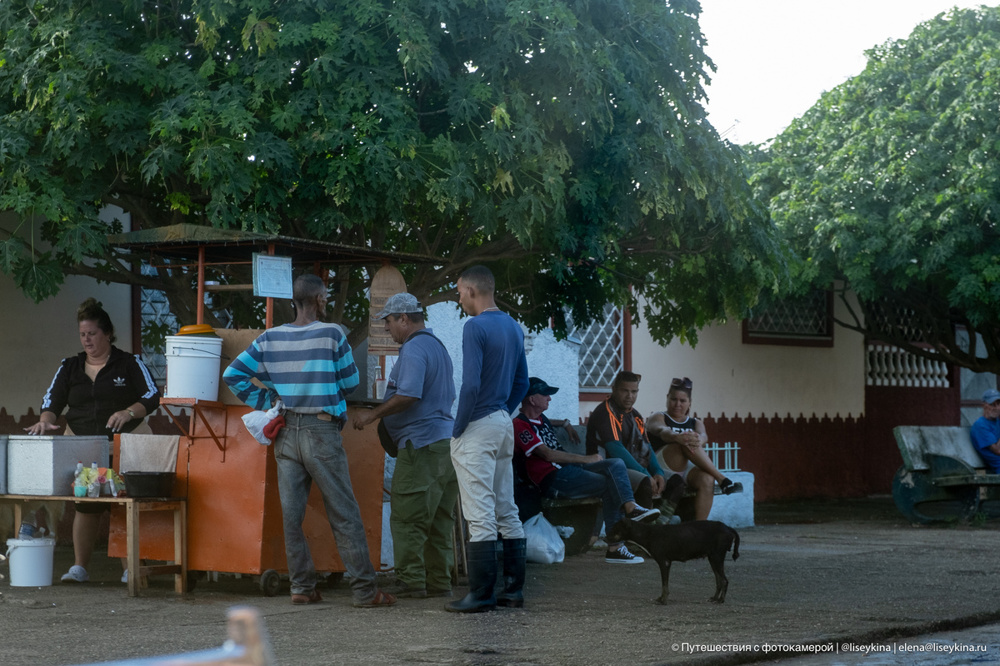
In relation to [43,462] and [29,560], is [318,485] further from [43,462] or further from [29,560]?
[29,560]

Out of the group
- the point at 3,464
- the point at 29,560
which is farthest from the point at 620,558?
the point at 3,464

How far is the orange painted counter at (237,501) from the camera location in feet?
24.7

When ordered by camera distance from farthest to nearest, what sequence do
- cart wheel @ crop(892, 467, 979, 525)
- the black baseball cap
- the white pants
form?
1. cart wheel @ crop(892, 467, 979, 525)
2. the black baseball cap
3. the white pants

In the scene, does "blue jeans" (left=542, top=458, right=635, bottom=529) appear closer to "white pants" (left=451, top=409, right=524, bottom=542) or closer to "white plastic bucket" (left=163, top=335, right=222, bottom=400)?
"white pants" (left=451, top=409, right=524, bottom=542)

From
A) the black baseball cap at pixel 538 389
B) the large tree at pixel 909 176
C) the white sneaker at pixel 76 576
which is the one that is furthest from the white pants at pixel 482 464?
the large tree at pixel 909 176

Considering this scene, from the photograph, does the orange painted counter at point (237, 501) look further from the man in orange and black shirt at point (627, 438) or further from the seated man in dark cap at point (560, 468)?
the man in orange and black shirt at point (627, 438)

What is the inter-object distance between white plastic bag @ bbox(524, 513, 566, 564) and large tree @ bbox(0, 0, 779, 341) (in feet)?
6.29

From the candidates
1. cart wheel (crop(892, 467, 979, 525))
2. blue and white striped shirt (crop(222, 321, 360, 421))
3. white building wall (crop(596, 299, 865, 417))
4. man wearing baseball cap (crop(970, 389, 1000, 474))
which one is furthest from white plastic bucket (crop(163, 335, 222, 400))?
man wearing baseball cap (crop(970, 389, 1000, 474))

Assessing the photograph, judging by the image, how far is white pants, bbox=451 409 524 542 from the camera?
6.84 metres

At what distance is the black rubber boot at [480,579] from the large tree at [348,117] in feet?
7.17

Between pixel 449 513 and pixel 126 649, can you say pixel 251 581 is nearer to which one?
pixel 449 513

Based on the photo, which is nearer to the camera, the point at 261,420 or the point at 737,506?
the point at 261,420

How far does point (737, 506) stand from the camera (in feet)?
44.5

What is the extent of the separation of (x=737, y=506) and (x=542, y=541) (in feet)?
15.5
